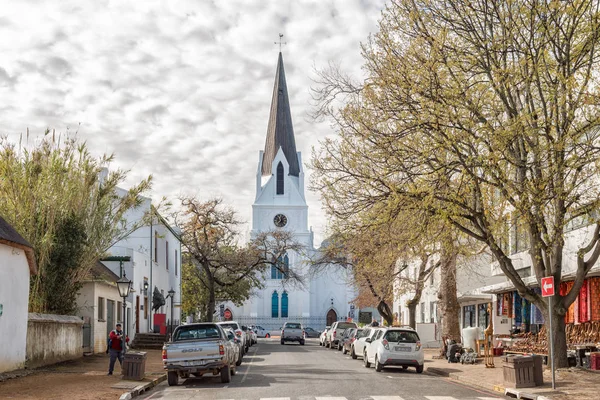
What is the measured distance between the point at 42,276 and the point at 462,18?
17.7 meters

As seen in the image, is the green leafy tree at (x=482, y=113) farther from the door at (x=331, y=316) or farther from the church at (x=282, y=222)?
the door at (x=331, y=316)

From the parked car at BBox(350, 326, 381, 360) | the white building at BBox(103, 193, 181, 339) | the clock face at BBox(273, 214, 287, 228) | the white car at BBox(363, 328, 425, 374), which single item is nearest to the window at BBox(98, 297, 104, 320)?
the white building at BBox(103, 193, 181, 339)

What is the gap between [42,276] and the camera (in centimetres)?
3012

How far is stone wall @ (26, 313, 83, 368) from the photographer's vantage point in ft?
86.2

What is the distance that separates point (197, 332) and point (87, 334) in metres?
14.2

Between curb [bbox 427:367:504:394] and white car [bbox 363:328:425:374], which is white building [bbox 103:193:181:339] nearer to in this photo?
white car [bbox 363:328:425:374]

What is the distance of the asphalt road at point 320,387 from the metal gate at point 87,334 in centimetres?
1026

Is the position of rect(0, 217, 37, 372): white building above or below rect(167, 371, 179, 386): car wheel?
above

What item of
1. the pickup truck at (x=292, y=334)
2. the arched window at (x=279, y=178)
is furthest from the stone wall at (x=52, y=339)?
the arched window at (x=279, y=178)

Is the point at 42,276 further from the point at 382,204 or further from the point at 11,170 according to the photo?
the point at 382,204

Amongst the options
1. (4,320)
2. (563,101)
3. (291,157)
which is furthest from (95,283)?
(291,157)

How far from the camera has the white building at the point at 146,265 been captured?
43594 millimetres

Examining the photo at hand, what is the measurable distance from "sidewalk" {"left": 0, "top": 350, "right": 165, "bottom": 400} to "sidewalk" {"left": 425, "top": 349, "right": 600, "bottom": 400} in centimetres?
884

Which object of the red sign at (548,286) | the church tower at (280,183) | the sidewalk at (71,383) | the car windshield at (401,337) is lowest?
the sidewalk at (71,383)
